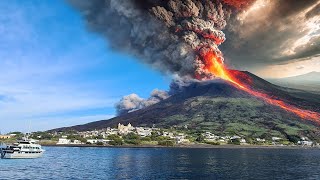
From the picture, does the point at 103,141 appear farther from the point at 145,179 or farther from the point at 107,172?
the point at 145,179

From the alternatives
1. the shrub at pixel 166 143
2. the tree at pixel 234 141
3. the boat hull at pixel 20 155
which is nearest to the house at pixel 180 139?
the shrub at pixel 166 143

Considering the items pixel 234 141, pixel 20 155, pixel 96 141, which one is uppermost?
pixel 96 141

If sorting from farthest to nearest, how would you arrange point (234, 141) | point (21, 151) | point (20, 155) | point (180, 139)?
point (180, 139)
point (234, 141)
point (21, 151)
point (20, 155)

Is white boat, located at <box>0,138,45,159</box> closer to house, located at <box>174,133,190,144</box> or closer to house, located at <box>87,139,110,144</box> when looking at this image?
house, located at <box>87,139,110,144</box>

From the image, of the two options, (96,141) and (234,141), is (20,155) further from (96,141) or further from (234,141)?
(234,141)

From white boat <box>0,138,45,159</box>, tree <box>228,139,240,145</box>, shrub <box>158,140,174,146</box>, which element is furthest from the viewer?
tree <box>228,139,240,145</box>

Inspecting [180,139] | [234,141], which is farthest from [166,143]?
[234,141]

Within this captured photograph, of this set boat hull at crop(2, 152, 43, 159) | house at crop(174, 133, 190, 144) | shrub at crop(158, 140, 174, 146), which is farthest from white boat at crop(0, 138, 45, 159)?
house at crop(174, 133, 190, 144)

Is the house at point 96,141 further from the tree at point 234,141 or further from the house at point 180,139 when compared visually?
the tree at point 234,141

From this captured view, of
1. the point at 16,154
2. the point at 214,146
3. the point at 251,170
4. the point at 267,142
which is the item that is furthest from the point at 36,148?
the point at 267,142
